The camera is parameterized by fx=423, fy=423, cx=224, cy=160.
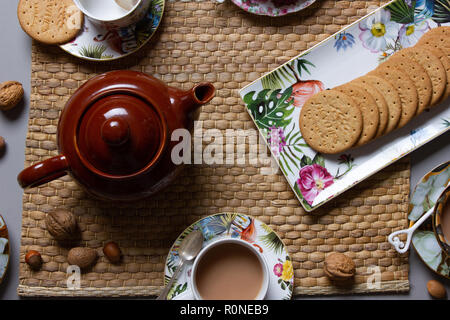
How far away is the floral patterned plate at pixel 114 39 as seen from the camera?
0.84 meters

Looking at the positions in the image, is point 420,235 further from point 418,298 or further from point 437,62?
point 437,62

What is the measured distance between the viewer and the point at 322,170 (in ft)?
2.82

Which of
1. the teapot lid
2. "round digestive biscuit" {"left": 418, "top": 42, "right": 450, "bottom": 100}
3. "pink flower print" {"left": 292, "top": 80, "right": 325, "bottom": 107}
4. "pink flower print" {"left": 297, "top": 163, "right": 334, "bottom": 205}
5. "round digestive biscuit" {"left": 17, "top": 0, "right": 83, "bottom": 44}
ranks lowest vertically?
"pink flower print" {"left": 297, "top": 163, "right": 334, "bottom": 205}

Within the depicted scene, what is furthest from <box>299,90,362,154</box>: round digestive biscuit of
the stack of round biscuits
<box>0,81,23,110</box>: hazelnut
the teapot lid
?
<box>0,81,23,110</box>: hazelnut

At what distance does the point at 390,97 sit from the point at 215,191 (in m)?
0.39

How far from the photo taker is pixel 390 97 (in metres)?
0.83

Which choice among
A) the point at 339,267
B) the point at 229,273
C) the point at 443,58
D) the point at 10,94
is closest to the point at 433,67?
the point at 443,58

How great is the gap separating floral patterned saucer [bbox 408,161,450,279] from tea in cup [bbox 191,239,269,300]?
1.11 feet

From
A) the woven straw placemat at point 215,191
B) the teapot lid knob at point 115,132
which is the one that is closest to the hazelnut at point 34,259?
the woven straw placemat at point 215,191

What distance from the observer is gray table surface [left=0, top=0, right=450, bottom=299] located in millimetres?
886

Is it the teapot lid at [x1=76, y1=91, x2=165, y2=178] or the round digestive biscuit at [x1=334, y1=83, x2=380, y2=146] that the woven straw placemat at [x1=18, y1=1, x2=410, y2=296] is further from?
the teapot lid at [x1=76, y1=91, x2=165, y2=178]

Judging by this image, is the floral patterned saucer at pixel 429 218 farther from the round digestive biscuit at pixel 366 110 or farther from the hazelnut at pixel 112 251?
the hazelnut at pixel 112 251

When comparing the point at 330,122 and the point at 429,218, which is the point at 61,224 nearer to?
the point at 330,122

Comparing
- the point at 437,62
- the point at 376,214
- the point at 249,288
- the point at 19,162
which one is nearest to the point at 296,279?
the point at 249,288
